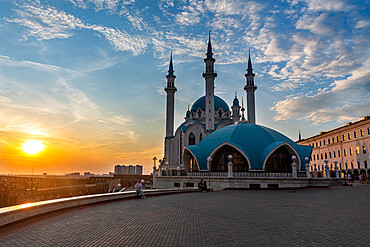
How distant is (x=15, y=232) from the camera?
6.80 m

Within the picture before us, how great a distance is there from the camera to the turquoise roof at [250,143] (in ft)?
109

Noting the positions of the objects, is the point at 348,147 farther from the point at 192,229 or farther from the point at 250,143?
the point at 192,229

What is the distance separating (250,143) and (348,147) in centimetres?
3099

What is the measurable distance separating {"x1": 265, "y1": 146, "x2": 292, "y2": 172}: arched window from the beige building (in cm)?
910

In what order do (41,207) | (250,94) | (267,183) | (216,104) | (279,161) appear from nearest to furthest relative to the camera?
(41,207) → (267,183) → (279,161) → (250,94) → (216,104)

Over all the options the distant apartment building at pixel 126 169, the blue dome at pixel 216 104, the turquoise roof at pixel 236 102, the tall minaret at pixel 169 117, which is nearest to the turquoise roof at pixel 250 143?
the tall minaret at pixel 169 117

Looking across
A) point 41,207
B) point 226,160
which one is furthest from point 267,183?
point 41,207

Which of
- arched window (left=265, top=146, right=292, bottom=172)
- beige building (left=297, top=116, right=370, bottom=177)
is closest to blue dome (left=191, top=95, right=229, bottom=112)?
beige building (left=297, top=116, right=370, bottom=177)

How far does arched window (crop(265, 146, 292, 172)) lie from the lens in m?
34.1

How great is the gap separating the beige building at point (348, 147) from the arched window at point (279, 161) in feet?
29.8

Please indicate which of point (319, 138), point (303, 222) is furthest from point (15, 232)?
point (319, 138)

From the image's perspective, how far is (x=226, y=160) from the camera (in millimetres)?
36000

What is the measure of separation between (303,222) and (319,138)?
217ft

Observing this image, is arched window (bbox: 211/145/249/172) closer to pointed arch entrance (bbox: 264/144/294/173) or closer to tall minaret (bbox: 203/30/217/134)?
pointed arch entrance (bbox: 264/144/294/173)
